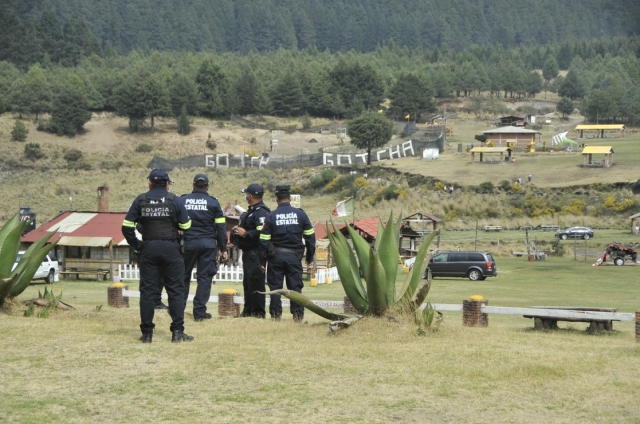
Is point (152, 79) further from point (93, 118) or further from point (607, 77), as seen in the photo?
point (607, 77)

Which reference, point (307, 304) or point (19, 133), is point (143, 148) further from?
point (307, 304)

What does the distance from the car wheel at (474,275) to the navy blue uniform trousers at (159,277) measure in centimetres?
2753

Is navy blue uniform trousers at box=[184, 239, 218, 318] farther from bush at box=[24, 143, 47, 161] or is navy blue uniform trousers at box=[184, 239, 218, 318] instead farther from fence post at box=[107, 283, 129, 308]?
bush at box=[24, 143, 47, 161]

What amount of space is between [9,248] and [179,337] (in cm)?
308

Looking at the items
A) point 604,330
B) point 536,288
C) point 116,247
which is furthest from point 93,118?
point 604,330

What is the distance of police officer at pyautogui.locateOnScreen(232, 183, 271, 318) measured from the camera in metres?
14.1

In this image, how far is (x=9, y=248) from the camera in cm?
1325

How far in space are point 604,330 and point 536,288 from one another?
721 inches

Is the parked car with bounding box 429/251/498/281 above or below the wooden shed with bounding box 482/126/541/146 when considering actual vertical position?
below

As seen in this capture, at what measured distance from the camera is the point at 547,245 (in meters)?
53.7

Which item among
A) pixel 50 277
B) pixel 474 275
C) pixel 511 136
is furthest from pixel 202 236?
pixel 511 136

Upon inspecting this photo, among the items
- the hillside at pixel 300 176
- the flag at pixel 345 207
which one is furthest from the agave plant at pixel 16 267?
the hillside at pixel 300 176

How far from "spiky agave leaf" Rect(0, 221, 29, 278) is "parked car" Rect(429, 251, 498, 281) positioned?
1016 inches

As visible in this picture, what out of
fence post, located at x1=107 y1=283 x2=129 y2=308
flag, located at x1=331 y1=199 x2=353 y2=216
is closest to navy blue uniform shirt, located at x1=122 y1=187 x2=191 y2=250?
fence post, located at x1=107 y1=283 x2=129 y2=308
